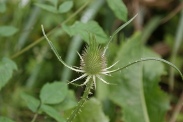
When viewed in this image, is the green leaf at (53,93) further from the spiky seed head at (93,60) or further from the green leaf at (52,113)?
the spiky seed head at (93,60)

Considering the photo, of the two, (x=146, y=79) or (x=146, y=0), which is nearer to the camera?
(x=146, y=79)

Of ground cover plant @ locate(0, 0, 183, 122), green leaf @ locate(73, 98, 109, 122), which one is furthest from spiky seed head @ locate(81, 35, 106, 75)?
green leaf @ locate(73, 98, 109, 122)

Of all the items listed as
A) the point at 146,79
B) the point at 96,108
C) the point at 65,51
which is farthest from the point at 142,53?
the point at 65,51

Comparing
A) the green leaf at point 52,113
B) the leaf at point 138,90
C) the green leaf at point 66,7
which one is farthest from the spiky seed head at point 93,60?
the leaf at point 138,90

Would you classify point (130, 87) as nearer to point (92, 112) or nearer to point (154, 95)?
point (154, 95)

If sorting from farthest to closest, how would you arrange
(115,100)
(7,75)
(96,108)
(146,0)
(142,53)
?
(146,0) → (142,53) → (115,100) → (96,108) → (7,75)

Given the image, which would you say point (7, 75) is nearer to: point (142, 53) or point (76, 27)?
point (76, 27)

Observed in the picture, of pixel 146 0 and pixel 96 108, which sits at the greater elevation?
pixel 146 0

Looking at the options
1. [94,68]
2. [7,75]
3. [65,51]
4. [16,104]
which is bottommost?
[16,104]
